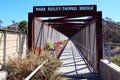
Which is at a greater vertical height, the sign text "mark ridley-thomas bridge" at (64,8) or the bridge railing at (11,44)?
the sign text "mark ridley-thomas bridge" at (64,8)

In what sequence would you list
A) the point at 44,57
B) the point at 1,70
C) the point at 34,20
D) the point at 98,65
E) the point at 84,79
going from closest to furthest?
1. the point at 1,70
2. the point at 44,57
3. the point at 84,79
4. the point at 98,65
5. the point at 34,20

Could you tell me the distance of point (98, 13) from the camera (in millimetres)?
16906

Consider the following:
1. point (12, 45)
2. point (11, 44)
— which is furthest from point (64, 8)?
point (11, 44)

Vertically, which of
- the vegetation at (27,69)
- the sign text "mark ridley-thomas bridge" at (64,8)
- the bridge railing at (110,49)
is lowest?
the vegetation at (27,69)

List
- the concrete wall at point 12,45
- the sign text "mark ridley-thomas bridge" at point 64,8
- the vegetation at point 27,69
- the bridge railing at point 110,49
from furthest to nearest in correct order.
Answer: the sign text "mark ridley-thomas bridge" at point 64,8 → the bridge railing at point 110,49 → the vegetation at point 27,69 → the concrete wall at point 12,45

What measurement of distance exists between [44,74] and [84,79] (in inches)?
180

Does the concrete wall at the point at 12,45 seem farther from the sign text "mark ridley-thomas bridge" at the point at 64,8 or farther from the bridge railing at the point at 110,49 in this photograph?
the sign text "mark ridley-thomas bridge" at the point at 64,8

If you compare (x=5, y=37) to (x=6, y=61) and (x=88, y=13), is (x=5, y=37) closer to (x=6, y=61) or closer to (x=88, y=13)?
(x=6, y=61)

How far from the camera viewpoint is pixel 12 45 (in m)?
10.4

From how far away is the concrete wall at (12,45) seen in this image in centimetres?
909

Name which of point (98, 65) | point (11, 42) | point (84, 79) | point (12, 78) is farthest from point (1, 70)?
point (98, 65)

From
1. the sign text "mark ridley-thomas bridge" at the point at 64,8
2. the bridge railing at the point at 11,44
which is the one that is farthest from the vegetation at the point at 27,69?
the sign text "mark ridley-thomas bridge" at the point at 64,8

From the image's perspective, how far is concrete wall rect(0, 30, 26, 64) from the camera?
29.8ft

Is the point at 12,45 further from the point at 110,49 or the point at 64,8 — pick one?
the point at 64,8
